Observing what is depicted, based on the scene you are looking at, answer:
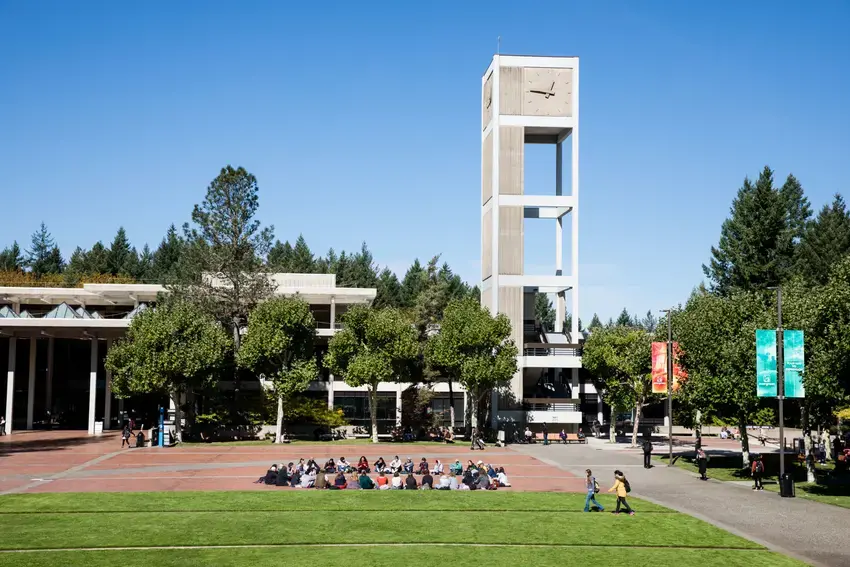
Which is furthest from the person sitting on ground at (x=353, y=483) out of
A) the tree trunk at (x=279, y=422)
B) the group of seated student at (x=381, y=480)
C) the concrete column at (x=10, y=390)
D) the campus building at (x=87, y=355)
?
the concrete column at (x=10, y=390)

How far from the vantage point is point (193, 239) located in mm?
74500

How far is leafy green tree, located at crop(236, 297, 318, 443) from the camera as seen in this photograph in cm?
6450

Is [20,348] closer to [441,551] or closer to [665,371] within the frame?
[665,371]

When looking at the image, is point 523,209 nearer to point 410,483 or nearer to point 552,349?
point 552,349

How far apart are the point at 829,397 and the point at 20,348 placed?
252ft

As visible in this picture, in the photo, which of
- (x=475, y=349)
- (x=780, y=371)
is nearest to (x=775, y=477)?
(x=780, y=371)

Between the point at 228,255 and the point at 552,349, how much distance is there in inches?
1098

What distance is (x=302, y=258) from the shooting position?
485 feet

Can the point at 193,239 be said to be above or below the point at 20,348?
above

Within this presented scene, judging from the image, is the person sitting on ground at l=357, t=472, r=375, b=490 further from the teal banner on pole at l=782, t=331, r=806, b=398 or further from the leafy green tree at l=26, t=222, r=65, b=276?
the leafy green tree at l=26, t=222, r=65, b=276

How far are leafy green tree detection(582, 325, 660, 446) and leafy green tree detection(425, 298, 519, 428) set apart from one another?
Answer: 686 centimetres

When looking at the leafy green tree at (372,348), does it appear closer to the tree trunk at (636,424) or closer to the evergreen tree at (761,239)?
the tree trunk at (636,424)

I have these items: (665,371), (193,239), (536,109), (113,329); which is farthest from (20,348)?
(665,371)

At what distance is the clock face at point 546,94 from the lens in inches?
2938
